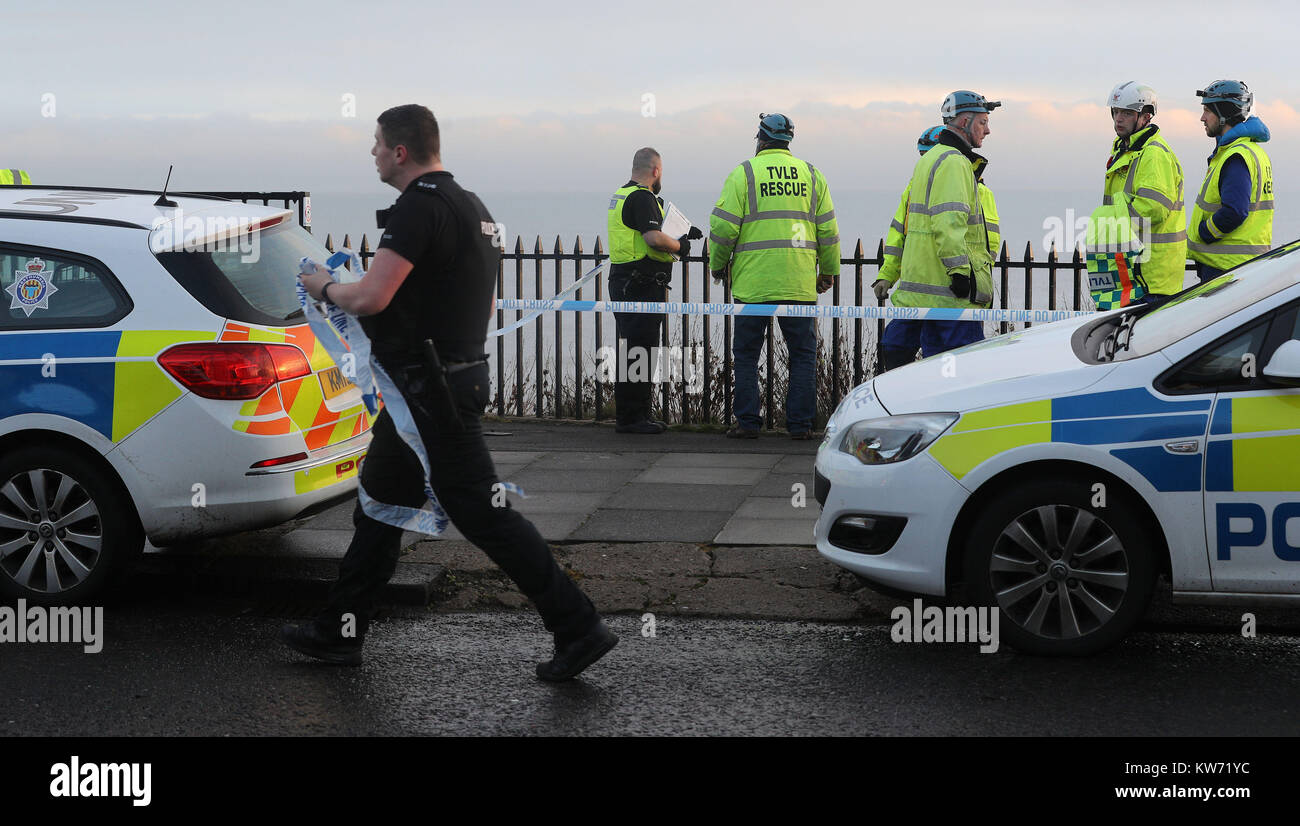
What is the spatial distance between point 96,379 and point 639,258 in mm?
5050

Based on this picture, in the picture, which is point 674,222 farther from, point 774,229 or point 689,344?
point 689,344

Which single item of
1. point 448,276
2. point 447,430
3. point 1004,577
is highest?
point 448,276

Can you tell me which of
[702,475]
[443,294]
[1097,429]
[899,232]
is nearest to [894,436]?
[1097,429]

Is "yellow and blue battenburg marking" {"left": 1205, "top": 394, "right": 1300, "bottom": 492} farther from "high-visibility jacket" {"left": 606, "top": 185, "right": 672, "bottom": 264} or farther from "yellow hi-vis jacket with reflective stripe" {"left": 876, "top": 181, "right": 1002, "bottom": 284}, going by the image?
→ "high-visibility jacket" {"left": 606, "top": 185, "right": 672, "bottom": 264}

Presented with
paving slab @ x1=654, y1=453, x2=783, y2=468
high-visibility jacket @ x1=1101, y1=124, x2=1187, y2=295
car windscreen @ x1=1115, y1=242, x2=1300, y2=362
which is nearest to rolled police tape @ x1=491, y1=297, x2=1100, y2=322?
high-visibility jacket @ x1=1101, y1=124, x2=1187, y2=295

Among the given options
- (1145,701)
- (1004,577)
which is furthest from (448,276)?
(1145,701)

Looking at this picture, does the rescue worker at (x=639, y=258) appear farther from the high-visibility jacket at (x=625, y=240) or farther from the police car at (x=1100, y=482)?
the police car at (x=1100, y=482)

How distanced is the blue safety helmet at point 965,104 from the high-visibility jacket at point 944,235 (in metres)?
0.16

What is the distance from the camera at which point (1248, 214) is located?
8055 mm

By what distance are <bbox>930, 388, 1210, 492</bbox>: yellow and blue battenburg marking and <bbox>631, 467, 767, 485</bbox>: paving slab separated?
3289mm

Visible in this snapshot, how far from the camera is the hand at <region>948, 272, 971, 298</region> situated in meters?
7.73
